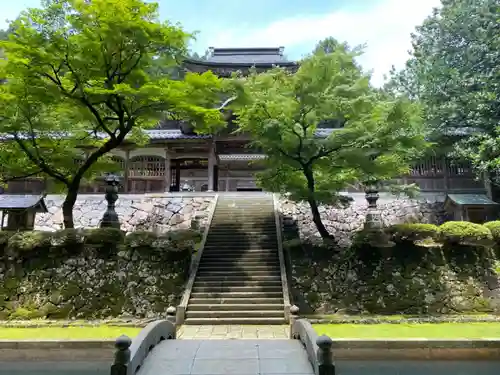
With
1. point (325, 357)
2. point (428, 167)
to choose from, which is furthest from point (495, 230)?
point (325, 357)

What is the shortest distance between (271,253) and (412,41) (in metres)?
22.6

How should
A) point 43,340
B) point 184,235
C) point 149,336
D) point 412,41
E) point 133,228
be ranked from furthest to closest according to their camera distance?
point 412,41, point 133,228, point 184,235, point 43,340, point 149,336

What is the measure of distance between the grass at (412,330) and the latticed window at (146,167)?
1546 centimetres

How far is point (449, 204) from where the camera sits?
718 inches

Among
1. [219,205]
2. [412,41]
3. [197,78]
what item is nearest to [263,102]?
[197,78]

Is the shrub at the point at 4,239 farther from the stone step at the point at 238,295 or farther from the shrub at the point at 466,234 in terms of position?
the shrub at the point at 466,234

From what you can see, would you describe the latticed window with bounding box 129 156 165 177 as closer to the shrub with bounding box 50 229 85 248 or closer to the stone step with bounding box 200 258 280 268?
the shrub with bounding box 50 229 85 248

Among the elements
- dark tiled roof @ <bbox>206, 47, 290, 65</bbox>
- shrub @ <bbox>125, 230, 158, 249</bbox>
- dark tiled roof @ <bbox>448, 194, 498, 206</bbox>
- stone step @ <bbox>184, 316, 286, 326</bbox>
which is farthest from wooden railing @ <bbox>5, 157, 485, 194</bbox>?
dark tiled roof @ <bbox>206, 47, 290, 65</bbox>

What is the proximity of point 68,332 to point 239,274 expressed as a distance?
549 centimetres

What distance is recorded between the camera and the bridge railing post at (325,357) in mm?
5051

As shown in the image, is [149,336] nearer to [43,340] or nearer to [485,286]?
[43,340]

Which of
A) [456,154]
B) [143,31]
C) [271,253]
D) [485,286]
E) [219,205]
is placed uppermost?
[143,31]

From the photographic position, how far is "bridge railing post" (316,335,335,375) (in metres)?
5.05

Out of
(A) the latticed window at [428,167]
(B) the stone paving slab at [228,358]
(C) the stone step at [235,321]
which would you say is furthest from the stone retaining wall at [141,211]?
(A) the latticed window at [428,167]
